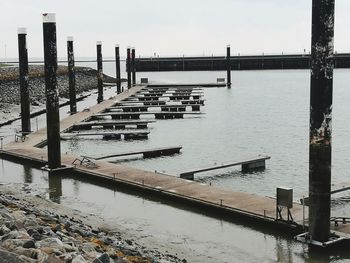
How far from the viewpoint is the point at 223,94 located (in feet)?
210

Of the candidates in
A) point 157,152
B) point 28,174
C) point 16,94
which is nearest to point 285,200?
point 28,174

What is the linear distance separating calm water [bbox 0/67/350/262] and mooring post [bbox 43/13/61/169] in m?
0.97

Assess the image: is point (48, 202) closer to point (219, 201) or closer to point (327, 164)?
point (219, 201)

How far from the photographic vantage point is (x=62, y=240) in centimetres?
1008

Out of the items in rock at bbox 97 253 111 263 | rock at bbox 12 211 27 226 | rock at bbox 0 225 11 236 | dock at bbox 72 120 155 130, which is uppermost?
rock at bbox 0 225 11 236

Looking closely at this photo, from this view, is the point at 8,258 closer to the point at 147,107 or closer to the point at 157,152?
the point at 157,152

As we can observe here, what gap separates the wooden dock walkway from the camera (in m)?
13.4

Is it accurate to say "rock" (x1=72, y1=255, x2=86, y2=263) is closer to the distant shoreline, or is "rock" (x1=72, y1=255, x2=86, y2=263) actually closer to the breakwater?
the distant shoreline

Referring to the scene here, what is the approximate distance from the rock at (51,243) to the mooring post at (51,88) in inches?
411

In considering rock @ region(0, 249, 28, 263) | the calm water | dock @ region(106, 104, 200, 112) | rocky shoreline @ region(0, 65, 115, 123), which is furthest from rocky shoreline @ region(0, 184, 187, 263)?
dock @ region(106, 104, 200, 112)

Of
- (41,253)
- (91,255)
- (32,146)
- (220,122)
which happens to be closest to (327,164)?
(91,255)

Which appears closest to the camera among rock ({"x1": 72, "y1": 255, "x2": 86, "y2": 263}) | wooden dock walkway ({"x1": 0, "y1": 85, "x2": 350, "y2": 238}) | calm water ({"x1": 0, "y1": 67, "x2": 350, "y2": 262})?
rock ({"x1": 72, "y1": 255, "x2": 86, "y2": 263})

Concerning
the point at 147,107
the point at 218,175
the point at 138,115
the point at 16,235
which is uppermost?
the point at 16,235

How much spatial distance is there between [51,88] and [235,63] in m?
106
